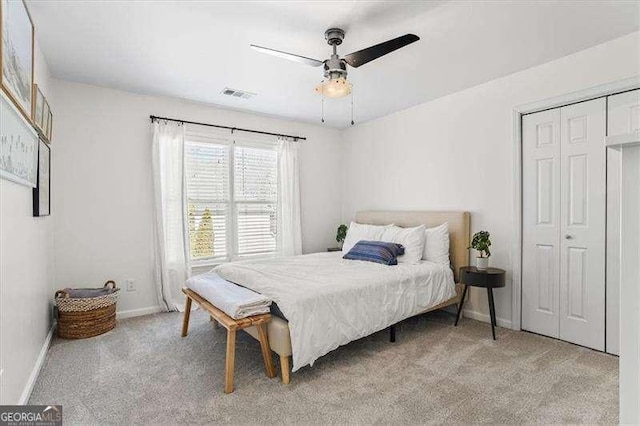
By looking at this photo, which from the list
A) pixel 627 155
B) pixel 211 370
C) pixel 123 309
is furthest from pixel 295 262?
pixel 627 155

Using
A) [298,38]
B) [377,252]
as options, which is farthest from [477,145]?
[298,38]

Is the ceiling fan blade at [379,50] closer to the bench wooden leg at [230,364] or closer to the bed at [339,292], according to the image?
the bed at [339,292]

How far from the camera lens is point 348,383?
2246mm

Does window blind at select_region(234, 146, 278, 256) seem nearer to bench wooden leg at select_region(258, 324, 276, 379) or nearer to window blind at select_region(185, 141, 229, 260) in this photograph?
window blind at select_region(185, 141, 229, 260)

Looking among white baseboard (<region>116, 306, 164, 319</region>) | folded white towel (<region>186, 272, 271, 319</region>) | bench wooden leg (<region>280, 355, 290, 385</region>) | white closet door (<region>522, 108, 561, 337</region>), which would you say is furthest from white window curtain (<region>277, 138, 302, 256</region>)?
white closet door (<region>522, 108, 561, 337</region>)

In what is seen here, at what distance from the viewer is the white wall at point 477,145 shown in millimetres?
2801

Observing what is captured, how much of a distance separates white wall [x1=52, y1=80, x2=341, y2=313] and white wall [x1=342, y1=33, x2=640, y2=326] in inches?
106

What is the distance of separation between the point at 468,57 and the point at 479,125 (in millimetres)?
885

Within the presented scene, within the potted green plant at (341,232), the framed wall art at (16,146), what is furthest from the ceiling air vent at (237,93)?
the potted green plant at (341,232)

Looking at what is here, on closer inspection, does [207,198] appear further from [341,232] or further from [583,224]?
→ [583,224]

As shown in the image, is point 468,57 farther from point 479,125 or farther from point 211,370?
point 211,370

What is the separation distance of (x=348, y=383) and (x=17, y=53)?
285cm

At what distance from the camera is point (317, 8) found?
7.16 feet

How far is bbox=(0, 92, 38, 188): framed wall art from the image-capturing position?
5.21 feet
